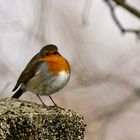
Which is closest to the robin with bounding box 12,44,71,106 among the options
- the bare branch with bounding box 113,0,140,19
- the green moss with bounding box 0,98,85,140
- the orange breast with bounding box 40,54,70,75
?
the orange breast with bounding box 40,54,70,75

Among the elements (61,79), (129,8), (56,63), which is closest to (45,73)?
(56,63)

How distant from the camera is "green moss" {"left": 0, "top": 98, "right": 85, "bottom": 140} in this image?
5.84 ft

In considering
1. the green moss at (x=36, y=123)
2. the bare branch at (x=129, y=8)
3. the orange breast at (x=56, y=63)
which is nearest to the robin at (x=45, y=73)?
the orange breast at (x=56, y=63)

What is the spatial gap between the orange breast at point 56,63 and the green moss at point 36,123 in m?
1.62

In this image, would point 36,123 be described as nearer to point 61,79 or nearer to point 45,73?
point 61,79

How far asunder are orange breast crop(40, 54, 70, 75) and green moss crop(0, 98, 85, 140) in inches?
63.7

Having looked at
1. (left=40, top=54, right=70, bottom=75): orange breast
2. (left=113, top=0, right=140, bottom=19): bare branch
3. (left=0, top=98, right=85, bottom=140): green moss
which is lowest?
(left=0, top=98, right=85, bottom=140): green moss

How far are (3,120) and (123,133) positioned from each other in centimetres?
351

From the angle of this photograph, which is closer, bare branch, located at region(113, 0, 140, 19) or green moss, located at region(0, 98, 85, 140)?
green moss, located at region(0, 98, 85, 140)

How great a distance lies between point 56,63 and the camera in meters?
3.83

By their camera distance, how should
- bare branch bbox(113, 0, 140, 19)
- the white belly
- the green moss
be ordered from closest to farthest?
the green moss → the white belly → bare branch bbox(113, 0, 140, 19)

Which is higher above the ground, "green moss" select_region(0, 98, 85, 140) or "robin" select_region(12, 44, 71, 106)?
"robin" select_region(12, 44, 71, 106)

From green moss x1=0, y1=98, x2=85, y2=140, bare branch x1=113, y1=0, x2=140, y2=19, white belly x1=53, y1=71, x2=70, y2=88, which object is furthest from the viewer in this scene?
bare branch x1=113, y1=0, x2=140, y2=19

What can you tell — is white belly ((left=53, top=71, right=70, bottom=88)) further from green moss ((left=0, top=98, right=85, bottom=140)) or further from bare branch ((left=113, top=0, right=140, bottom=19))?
green moss ((left=0, top=98, right=85, bottom=140))
